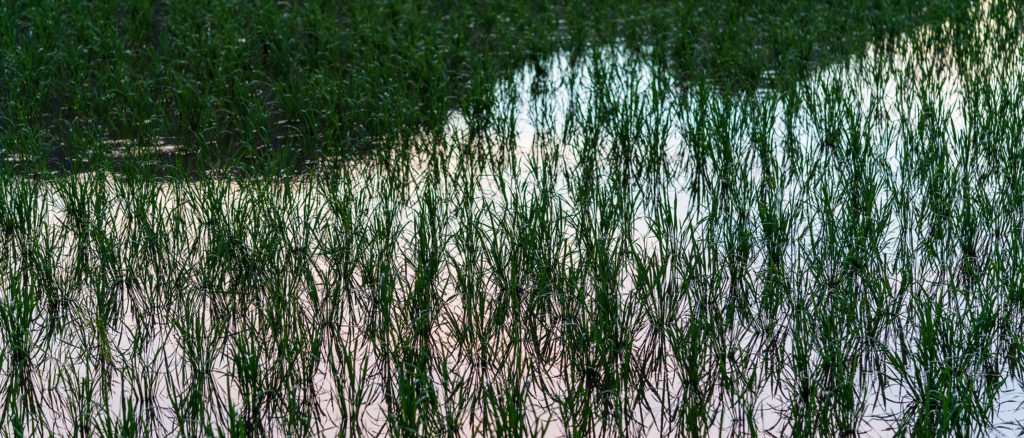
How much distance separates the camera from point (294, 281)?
3.28m

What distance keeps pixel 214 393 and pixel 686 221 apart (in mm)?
1949

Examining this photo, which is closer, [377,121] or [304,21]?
[377,121]

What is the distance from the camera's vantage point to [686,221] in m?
3.93

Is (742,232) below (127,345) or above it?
above

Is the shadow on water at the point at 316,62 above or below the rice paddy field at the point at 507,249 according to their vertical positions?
above

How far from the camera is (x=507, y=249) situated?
340 centimetres

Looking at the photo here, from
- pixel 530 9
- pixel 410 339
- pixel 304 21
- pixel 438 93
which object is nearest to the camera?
pixel 410 339

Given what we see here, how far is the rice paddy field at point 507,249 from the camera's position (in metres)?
2.60

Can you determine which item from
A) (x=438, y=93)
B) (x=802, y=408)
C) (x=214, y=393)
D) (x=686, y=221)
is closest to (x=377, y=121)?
(x=438, y=93)

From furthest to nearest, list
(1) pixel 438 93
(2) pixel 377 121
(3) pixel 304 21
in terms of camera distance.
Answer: (3) pixel 304 21 < (1) pixel 438 93 < (2) pixel 377 121

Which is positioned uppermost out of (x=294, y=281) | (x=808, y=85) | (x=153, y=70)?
(x=153, y=70)

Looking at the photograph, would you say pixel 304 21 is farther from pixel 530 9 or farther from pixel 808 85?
pixel 808 85

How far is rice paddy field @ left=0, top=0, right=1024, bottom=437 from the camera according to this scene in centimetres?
260

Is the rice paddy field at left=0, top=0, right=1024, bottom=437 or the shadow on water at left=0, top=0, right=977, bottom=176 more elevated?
the shadow on water at left=0, top=0, right=977, bottom=176
